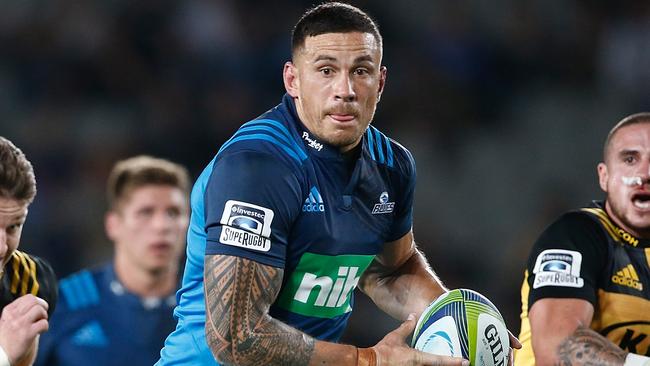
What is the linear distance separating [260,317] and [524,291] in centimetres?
183

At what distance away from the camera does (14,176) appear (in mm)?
4469

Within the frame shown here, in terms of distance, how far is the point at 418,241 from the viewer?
34.0ft

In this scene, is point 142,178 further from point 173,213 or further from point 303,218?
point 303,218

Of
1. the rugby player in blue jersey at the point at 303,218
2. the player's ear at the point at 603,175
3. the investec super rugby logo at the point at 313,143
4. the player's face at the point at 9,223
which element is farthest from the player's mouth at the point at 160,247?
the player's ear at the point at 603,175

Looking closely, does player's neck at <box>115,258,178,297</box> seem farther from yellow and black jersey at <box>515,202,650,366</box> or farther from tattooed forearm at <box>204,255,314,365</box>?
tattooed forearm at <box>204,255,314,365</box>

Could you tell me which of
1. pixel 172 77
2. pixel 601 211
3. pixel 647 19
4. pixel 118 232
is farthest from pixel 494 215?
pixel 601 211

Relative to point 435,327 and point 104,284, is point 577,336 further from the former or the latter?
point 104,284

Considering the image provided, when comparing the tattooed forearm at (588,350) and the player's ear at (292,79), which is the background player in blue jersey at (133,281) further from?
the tattooed forearm at (588,350)

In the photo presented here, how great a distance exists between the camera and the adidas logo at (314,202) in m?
4.39

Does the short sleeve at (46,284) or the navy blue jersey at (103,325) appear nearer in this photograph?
the short sleeve at (46,284)

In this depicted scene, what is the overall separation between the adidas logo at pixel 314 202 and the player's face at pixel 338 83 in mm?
238

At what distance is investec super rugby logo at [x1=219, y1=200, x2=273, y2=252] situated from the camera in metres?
4.11

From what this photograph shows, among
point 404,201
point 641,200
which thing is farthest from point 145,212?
point 641,200

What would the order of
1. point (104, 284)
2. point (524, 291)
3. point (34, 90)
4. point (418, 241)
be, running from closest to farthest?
point (524, 291)
point (104, 284)
point (418, 241)
point (34, 90)
